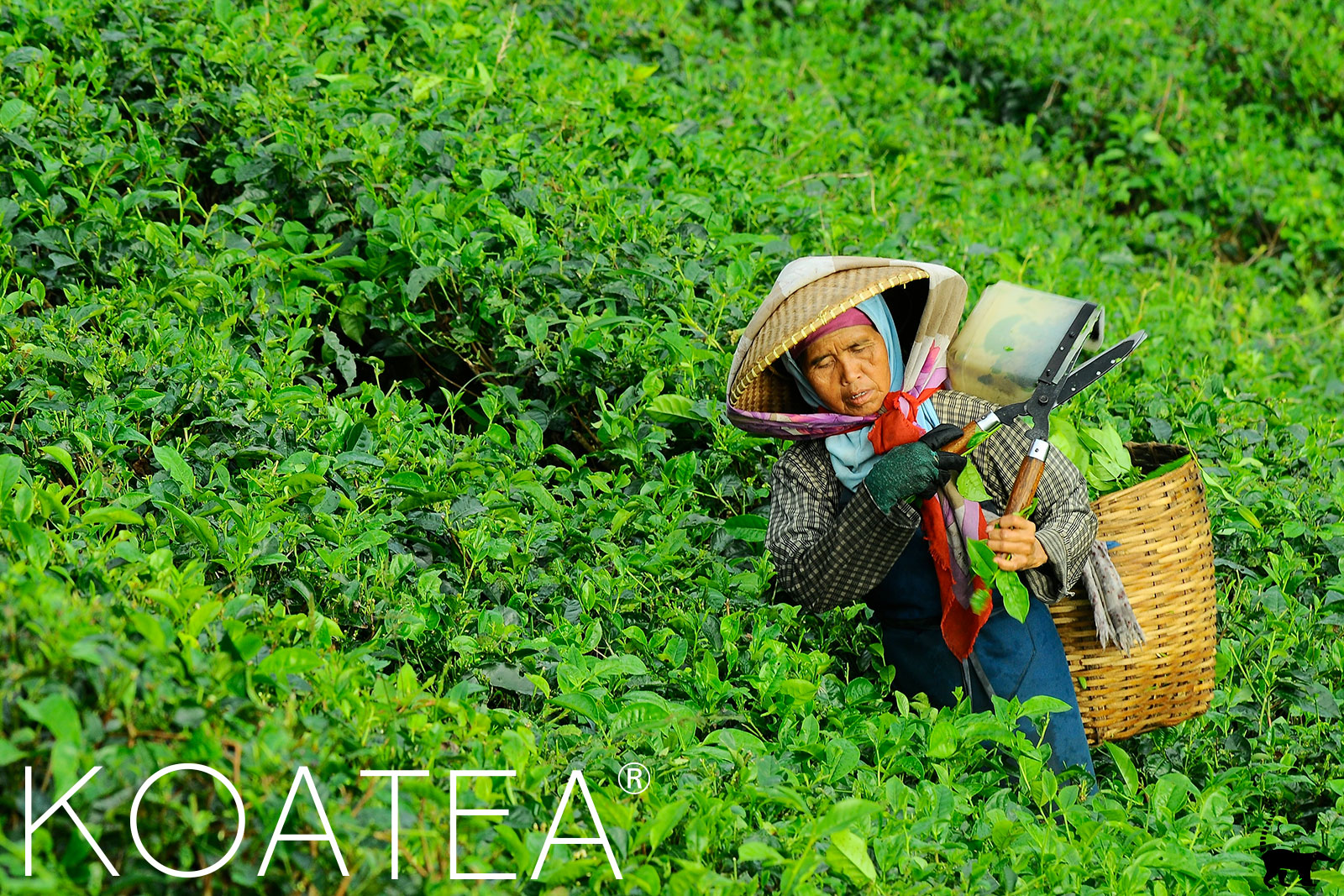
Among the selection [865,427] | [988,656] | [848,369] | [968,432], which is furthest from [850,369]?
[988,656]

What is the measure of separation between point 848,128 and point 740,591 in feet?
10.2

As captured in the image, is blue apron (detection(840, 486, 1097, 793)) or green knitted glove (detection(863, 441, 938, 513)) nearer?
green knitted glove (detection(863, 441, 938, 513))

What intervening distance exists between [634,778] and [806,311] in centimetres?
104

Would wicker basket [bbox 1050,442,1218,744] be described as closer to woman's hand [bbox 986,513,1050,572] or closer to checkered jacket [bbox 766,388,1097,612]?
checkered jacket [bbox 766,388,1097,612]

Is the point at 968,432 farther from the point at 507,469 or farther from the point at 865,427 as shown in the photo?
the point at 507,469

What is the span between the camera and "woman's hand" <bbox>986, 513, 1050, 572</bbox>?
8.15 feet

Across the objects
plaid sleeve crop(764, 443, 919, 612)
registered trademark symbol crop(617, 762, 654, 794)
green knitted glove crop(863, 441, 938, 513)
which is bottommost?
registered trademark symbol crop(617, 762, 654, 794)

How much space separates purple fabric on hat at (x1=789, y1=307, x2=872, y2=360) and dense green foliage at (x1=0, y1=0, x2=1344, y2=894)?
481mm

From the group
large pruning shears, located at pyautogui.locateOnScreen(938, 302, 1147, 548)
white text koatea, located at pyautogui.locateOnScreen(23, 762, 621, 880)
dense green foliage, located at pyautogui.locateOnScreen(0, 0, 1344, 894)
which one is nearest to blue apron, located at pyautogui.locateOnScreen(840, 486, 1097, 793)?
dense green foliage, located at pyautogui.locateOnScreen(0, 0, 1344, 894)

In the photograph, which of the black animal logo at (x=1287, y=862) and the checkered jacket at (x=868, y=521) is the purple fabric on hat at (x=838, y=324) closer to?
the checkered jacket at (x=868, y=521)

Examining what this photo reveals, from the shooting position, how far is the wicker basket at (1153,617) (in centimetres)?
276

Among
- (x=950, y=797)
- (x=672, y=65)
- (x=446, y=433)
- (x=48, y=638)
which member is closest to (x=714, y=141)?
(x=672, y=65)

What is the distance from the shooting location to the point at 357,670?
2035mm

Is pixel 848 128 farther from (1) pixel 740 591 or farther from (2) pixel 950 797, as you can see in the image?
(2) pixel 950 797
